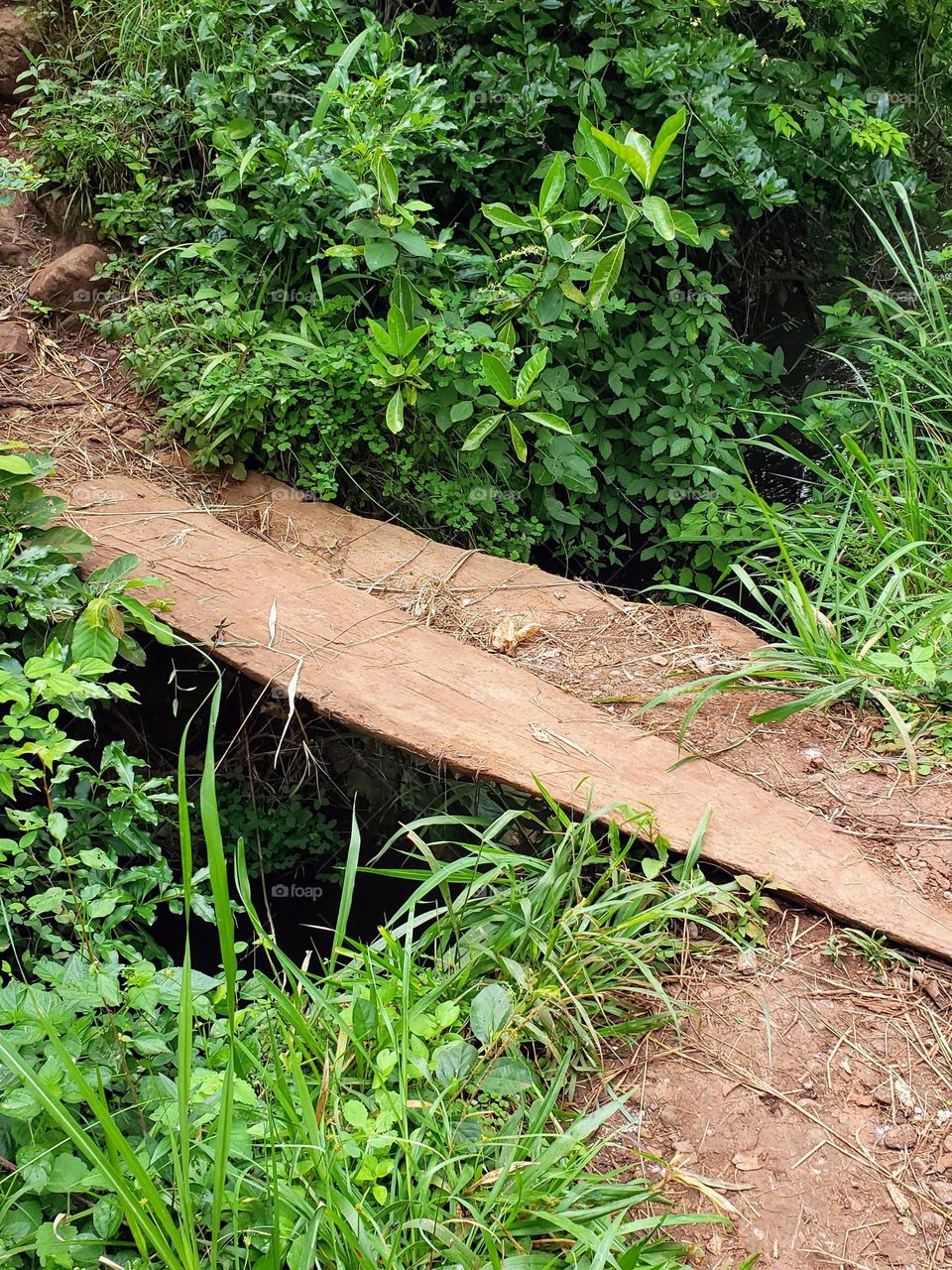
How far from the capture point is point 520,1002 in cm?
192

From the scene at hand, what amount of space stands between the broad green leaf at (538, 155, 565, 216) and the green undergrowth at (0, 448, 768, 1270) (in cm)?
183

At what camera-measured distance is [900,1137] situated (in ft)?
5.97

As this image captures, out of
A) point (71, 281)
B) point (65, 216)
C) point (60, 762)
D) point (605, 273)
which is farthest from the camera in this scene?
→ point (65, 216)

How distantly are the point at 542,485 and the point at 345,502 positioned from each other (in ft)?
2.41

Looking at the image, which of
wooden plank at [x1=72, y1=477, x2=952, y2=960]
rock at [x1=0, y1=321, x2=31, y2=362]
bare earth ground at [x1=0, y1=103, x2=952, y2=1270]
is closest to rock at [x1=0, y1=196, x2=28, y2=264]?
rock at [x1=0, y1=321, x2=31, y2=362]

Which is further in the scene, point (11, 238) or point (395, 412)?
point (11, 238)

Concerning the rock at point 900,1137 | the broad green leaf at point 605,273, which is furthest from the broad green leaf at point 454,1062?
the broad green leaf at point 605,273

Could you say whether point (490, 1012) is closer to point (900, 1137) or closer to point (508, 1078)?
point (508, 1078)

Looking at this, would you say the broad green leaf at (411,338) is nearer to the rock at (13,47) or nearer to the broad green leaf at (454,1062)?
the broad green leaf at (454,1062)

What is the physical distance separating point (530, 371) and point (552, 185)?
0.59 m

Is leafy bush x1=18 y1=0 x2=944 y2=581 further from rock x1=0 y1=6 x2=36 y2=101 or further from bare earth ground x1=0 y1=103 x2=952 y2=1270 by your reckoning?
bare earth ground x1=0 y1=103 x2=952 y2=1270

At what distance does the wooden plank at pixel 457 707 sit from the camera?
2.25 m

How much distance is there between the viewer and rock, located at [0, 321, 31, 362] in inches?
146

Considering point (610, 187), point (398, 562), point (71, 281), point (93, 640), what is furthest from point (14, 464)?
point (610, 187)
